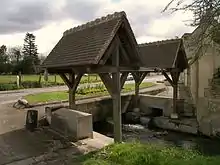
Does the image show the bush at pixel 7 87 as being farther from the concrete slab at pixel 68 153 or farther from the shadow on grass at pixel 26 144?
the concrete slab at pixel 68 153

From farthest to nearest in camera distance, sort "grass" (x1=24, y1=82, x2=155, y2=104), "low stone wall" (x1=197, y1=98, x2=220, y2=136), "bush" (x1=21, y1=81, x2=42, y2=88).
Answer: "bush" (x1=21, y1=81, x2=42, y2=88)
"grass" (x1=24, y1=82, x2=155, y2=104)
"low stone wall" (x1=197, y1=98, x2=220, y2=136)

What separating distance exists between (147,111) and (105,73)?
12.2 meters

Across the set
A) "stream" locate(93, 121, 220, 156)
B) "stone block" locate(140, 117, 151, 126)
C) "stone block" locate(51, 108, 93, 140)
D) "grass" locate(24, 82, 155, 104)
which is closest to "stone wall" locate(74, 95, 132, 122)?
"stream" locate(93, 121, 220, 156)

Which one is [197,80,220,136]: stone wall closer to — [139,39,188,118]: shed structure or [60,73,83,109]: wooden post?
[139,39,188,118]: shed structure

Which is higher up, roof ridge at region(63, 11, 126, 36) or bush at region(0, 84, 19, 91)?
roof ridge at region(63, 11, 126, 36)

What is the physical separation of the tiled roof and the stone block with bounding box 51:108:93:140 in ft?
22.4

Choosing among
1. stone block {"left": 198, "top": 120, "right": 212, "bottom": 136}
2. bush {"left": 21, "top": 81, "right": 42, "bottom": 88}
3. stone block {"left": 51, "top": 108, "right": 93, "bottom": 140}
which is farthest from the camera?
bush {"left": 21, "top": 81, "right": 42, "bottom": 88}

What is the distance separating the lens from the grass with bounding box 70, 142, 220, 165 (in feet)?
22.4

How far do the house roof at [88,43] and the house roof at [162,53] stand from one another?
19.5 feet

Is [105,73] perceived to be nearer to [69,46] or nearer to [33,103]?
[69,46]

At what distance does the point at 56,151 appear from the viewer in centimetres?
920

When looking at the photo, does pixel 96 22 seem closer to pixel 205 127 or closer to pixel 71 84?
pixel 71 84

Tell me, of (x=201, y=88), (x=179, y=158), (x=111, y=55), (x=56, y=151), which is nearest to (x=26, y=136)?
(x=56, y=151)

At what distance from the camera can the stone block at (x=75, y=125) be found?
10359mm
